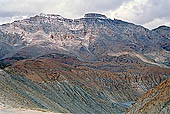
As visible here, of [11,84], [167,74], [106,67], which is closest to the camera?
[11,84]

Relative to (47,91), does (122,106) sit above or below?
below

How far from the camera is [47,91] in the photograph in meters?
77.8

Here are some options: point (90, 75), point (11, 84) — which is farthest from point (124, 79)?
point (11, 84)

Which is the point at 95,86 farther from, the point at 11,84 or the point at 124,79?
the point at 11,84

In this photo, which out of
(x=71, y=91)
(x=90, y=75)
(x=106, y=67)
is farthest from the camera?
(x=106, y=67)

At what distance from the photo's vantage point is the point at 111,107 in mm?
91812

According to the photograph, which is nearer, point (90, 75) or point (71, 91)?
point (71, 91)

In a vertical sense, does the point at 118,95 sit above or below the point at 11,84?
below

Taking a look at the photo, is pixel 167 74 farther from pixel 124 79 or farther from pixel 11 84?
pixel 11 84

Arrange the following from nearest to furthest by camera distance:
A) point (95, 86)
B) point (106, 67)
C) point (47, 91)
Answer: point (47, 91) → point (95, 86) → point (106, 67)

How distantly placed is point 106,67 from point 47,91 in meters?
98.0

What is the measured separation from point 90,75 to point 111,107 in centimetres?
2811

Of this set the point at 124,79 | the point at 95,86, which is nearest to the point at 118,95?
the point at 95,86

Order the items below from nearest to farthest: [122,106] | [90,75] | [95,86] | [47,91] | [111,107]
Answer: [47,91] < [111,107] < [122,106] < [95,86] < [90,75]
